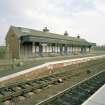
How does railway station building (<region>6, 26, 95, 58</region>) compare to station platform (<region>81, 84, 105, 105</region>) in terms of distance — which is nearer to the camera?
station platform (<region>81, 84, 105, 105</region>)

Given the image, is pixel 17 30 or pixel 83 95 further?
pixel 17 30

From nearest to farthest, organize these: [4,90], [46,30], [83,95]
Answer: [83,95] < [4,90] < [46,30]

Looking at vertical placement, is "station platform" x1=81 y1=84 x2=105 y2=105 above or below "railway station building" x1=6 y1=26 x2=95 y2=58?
below

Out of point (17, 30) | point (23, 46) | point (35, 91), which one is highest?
point (17, 30)

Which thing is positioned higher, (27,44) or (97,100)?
(27,44)

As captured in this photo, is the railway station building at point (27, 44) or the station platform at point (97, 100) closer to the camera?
the station platform at point (97, 100)

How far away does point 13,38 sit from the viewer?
1455 inches

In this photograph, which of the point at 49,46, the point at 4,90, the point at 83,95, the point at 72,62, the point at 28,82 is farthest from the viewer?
the point at 49,46

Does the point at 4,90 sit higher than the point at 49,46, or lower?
lower

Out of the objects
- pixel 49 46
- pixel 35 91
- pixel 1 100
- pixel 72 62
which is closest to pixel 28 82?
pixel 35 91

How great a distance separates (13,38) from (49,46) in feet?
26.2

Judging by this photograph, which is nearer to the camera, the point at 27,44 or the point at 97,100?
the point at 97,100

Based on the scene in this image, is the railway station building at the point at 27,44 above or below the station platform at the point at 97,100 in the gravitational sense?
above

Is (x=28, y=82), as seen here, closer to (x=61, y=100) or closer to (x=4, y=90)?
(x=4, y=90)
